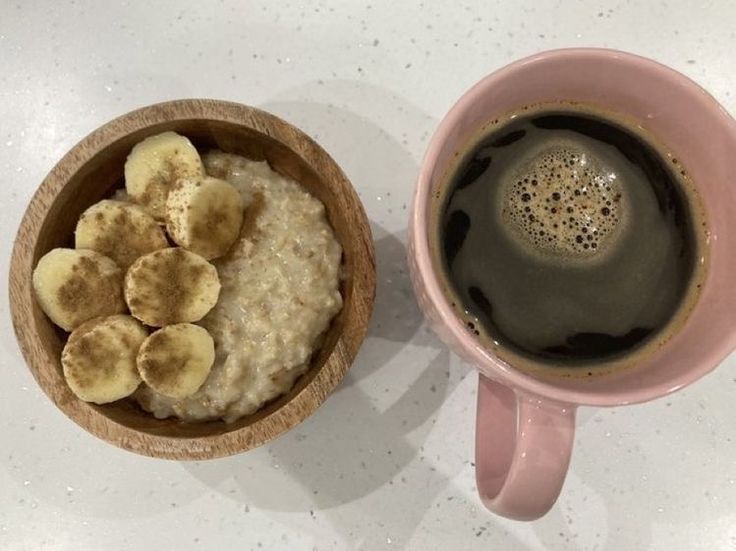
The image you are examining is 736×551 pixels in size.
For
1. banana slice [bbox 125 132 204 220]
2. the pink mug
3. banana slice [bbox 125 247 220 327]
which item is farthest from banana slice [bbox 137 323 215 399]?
the pink mug

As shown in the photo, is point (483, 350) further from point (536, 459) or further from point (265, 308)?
point (265, 308)

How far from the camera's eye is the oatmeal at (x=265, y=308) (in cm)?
85

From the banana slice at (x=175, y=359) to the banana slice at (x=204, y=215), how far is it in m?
0.09

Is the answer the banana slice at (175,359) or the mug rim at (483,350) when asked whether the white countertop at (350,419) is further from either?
the mug rim at (483,350)

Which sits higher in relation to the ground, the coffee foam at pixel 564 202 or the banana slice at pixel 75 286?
the coffee foam at pixel 564 202

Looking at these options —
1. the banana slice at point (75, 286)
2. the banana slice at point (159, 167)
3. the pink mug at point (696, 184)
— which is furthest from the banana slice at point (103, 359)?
the pink mug at point (696, 184)

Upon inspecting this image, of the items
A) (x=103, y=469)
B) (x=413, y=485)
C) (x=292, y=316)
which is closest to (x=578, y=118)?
(x=292, y=316)

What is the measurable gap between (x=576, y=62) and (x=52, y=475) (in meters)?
0.79

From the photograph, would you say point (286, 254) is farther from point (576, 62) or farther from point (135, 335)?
point (576, 62)

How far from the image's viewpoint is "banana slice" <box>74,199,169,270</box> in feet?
2.79

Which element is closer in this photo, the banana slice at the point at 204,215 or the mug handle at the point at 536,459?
the mug handle at the point at 536,459

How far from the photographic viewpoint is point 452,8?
1.06 metres

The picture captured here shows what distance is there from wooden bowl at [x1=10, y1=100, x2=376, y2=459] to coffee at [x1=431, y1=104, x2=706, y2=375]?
0.13 m

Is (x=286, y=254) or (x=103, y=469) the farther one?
(x=103, y=469)
